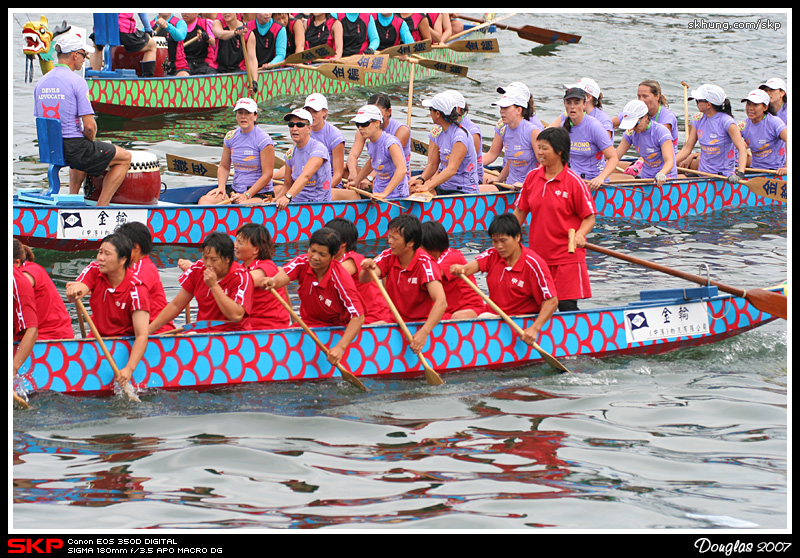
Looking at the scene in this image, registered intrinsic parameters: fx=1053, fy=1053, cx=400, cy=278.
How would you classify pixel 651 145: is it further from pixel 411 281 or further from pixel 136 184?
pixel 136 184

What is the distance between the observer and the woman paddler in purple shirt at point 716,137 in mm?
14648

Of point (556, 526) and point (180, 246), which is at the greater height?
point (180, 246)

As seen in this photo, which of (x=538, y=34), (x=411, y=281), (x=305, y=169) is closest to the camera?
(x=411, y=281)

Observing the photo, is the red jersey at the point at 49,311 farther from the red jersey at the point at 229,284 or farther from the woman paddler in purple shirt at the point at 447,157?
the woman paddler in purple shirt at the point at 447,157

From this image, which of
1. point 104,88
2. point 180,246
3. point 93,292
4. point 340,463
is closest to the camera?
point 340,463

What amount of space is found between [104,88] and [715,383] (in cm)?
1311

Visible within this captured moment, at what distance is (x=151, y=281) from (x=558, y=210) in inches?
139

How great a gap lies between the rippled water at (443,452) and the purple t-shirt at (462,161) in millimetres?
4507

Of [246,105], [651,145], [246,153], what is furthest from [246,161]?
[651,145]

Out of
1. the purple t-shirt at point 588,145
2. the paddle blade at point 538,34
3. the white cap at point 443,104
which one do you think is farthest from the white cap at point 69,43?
the paddle blade at point 538,34

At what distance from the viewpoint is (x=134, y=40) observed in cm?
1836

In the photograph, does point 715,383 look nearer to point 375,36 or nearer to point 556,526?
point 556,526

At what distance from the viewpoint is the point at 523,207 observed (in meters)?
9.58

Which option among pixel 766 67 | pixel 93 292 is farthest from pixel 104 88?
pixel 766 67
